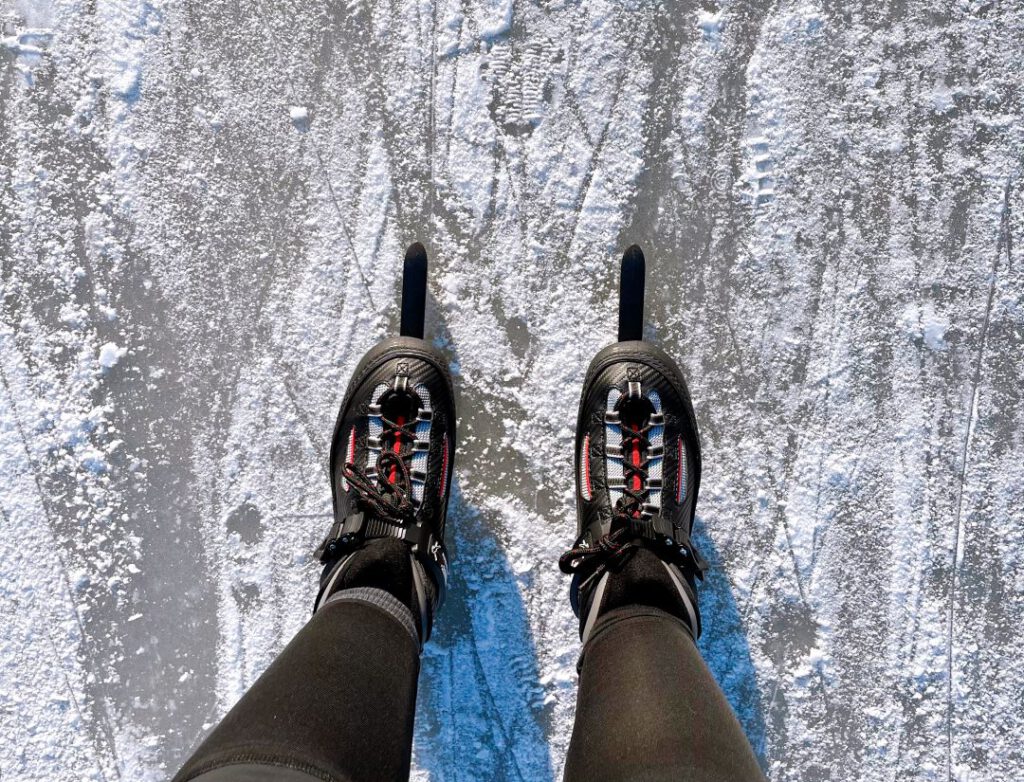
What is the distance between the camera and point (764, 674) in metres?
1.16

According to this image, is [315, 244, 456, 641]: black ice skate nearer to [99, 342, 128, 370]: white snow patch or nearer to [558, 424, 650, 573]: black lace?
[558, 424, 650, 573]: black lace

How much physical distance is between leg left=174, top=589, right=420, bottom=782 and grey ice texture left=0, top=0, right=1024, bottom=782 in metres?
0.30

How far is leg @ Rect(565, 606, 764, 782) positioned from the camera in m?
0.75

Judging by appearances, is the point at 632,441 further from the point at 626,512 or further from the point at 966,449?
the point at 966,449

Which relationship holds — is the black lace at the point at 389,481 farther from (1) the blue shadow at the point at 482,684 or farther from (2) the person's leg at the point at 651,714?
(2) the person's leg at the point at 651,714

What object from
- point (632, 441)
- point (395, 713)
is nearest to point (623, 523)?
point (632, 441)

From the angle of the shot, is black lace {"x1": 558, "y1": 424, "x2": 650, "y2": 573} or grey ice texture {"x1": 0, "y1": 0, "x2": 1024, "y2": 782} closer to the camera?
black lace {"x1": 558, "y1": 424, "x2": 650, "y2": 573}

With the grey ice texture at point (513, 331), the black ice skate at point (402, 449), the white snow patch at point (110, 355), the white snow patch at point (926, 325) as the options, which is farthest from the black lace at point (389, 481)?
the white snow patch at point (926, 325)

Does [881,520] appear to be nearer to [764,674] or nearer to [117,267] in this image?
[764,674]

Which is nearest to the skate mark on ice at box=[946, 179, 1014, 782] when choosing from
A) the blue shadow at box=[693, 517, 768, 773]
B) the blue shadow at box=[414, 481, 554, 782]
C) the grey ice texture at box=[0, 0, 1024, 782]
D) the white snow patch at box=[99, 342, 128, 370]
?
the grey ice texture at box=[0, 0, 1024, 782]

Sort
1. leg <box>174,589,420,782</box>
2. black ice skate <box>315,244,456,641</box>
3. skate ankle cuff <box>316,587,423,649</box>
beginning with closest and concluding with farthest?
leg <box>174,589,420,782</box>, skate ankle cuff <box>316,587,423,649</box>, black ice skate <box>315,244,456,641</box>

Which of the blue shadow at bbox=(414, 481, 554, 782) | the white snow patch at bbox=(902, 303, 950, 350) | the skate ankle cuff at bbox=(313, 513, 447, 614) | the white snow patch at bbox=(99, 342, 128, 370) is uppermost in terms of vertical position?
the white snow patch at bbox=(902, 303, 950, 350)

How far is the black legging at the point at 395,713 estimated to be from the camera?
2.43 feet

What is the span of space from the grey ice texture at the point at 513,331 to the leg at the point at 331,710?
0.30 m
